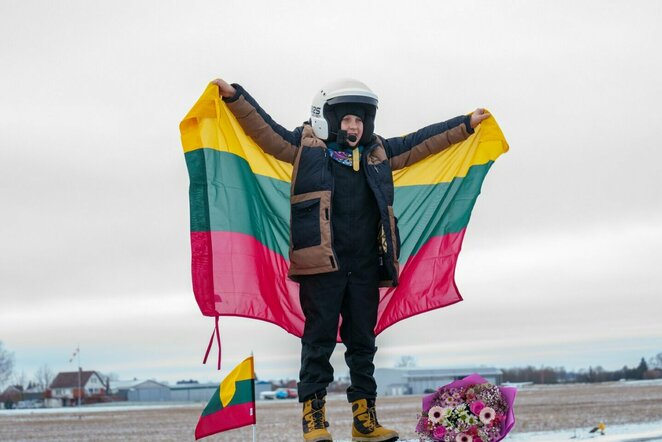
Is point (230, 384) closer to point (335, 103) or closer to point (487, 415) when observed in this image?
point (487, 415)

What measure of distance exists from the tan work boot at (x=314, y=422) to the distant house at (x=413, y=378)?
11118 cm

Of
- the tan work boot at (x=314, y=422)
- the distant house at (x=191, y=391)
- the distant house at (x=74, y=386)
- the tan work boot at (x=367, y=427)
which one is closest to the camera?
the tan work boot at (x=314, y=422)

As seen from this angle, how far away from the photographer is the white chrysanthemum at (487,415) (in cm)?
654

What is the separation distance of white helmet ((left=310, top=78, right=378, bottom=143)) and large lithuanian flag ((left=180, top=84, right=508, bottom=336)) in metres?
0.58

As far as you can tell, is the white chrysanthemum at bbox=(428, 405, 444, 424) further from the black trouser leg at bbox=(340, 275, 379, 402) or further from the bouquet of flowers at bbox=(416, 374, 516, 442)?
the black trouser leg at bbox=(340, 275, 379, 402)

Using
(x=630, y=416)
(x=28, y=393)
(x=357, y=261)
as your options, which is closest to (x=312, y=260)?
(x=357, y=261)

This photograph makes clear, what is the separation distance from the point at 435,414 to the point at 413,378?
12012 centimetres

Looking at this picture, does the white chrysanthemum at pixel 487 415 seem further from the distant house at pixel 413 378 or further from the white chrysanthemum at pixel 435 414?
the distant house at pixel 413 378

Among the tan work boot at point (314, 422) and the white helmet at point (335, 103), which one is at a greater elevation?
the white helmet at point (335, 103)

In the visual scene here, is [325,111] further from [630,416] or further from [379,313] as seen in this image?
[630,416]

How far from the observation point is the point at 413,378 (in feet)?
408

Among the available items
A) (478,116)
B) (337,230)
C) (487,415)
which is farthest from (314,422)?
(478,116)

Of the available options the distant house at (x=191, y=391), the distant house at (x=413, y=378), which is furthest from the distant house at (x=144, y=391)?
the distant house at (x=413, y=378)

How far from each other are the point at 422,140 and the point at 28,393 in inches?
4612
